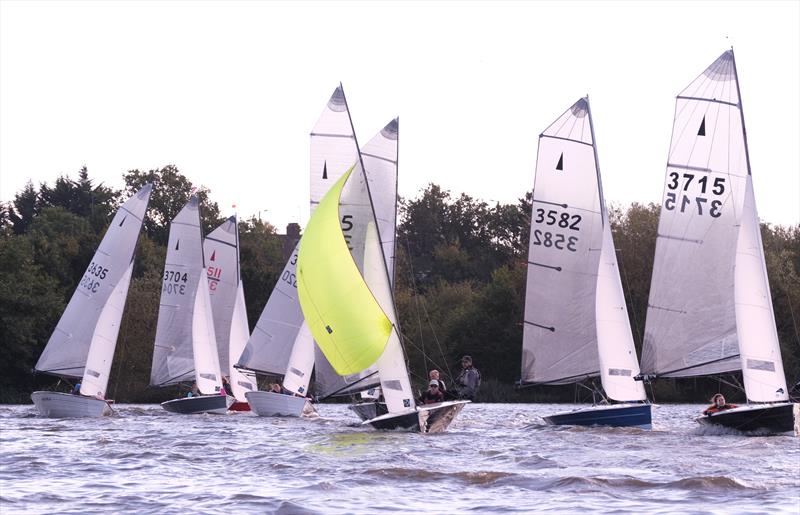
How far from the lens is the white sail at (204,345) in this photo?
144 feet

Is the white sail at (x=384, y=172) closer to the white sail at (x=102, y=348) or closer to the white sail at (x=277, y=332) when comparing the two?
the white sail at (x=277, y=332)

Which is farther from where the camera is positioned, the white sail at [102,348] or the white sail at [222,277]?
the white sail at [222,277]

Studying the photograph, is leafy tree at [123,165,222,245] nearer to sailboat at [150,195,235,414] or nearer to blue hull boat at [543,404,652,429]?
sailboat at [150,195,235,414]

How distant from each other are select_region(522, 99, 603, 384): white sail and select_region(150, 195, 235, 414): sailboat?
13093 millimetres

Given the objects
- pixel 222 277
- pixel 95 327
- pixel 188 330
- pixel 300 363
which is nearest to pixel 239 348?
pixel 188 330

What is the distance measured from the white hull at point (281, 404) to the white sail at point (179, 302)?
23.1 ft

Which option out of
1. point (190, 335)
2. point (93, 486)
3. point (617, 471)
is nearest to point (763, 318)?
point (617, 471)

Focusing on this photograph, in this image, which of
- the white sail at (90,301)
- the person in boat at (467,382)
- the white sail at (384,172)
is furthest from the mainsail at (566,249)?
the white sail at (90,301)

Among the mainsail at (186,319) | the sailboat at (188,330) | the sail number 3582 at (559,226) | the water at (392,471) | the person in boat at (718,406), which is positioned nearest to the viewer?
the water at (392,471)

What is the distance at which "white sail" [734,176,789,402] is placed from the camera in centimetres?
2850

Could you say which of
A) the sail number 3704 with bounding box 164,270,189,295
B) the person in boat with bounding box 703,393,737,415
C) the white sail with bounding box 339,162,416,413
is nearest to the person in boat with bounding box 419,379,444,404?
the white sail with bounding box 339,162,416,413

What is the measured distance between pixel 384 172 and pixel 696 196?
9.63 metres

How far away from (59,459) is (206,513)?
25.1ft

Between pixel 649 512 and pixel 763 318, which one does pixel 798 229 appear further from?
pixel 649 512
